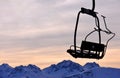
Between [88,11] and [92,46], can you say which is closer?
[88,11]

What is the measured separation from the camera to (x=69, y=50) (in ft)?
45.6

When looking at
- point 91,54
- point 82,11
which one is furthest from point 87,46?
point 82,11

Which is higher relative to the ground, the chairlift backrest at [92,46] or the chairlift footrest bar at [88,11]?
the chairlift footrest bar at [88,11]

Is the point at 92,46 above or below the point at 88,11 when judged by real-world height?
below

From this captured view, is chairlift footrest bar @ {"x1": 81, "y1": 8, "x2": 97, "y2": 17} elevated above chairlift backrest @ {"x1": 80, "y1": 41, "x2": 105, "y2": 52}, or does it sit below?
above

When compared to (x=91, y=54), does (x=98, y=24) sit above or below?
above

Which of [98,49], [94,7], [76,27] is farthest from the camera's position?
[98,49]

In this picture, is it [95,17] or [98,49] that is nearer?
[95,17]

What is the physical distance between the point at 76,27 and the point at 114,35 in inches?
64.4

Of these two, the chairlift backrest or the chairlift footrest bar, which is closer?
the chairlift footrest bar

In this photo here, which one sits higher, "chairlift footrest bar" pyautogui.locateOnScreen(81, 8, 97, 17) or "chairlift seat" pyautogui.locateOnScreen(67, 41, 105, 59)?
"chairlift footrest bar" pyautogui.locateOnScreen(81, 8, 97, 17)

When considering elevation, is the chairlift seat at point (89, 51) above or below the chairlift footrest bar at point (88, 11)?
below

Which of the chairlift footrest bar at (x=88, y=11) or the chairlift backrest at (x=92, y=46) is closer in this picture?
the chairlift footrest bar at (x=88, y=11)

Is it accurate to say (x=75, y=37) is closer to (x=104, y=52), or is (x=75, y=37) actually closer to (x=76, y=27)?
(x=76, y=27)
